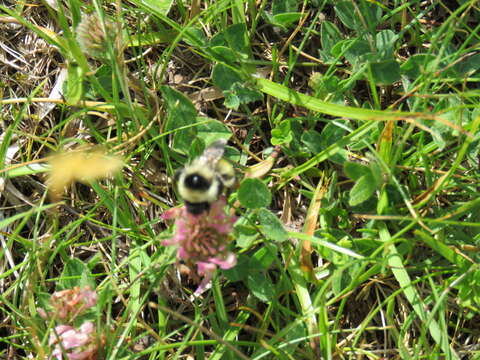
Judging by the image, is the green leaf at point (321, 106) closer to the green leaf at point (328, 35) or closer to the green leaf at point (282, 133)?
the green leaf at point (282, 133)

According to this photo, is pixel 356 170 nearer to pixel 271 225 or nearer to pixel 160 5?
pixel 271 225

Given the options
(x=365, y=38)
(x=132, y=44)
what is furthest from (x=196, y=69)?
(x=365, y=38)

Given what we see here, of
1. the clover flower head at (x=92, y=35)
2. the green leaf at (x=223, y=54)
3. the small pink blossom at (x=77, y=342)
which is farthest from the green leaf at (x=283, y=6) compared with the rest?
the small pink blossom at (x=77, y=342)

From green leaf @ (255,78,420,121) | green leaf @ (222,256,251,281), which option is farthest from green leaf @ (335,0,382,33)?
green leaf @ (222,256,251,281)

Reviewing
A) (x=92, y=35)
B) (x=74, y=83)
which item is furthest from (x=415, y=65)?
(x=74, y=83)

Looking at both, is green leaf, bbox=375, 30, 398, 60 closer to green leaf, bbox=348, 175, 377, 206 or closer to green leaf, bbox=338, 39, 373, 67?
green leaf, bbox=338, 39, 373, 67

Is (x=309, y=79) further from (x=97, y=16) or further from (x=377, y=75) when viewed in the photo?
(x=97, y=16)
